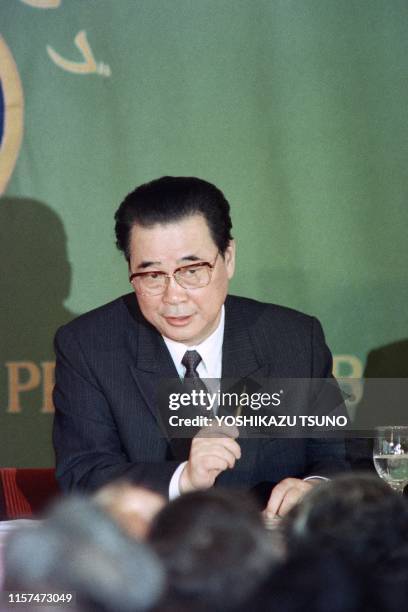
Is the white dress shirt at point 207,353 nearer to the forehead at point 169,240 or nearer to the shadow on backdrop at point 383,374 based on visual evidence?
the forehead at point 169,240

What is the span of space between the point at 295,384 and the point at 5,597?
1916 millimetres

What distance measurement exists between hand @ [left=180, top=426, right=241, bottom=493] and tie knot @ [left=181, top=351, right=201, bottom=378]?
58 cm

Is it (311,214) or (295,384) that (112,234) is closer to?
(311,214)

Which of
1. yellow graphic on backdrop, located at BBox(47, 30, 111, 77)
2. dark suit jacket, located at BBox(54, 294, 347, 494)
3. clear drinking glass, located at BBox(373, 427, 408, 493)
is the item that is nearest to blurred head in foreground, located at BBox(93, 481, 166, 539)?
clear drinking glass, located at BBox(373, 427, 408, 493)

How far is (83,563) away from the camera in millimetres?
338

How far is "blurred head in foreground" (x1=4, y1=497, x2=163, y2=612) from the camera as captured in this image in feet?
1.11

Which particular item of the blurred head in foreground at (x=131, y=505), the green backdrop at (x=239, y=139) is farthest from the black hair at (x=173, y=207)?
the blurred head in foreground at (x=131, y=505)

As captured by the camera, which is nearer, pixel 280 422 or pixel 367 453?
pixel 280 422

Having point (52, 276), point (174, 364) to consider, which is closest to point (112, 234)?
point (52, 276)

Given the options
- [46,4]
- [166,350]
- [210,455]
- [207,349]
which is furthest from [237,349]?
[46,4]

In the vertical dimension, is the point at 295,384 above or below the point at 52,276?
below

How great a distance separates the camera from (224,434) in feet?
5.07

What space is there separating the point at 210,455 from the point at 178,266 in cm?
57

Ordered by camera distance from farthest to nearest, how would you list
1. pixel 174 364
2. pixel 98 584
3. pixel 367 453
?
pixel 367 453
pixel 174 364
pixel 98 584
